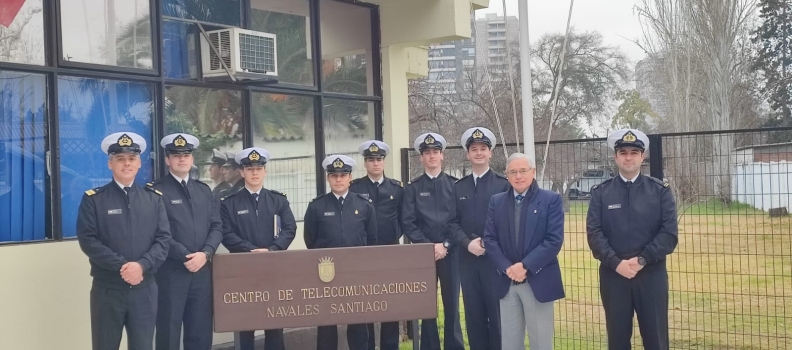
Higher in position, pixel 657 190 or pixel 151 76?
pixel 151 76

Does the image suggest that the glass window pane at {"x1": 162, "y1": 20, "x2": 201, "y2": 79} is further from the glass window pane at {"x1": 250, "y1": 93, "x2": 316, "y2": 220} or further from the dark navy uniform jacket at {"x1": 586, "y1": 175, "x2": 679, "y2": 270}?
the dark navy uniform jacket at {"x1": 586, "y1": 175, "x2": 679, "y2": 270}

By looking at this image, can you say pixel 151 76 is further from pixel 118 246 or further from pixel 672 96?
pixel 672 96

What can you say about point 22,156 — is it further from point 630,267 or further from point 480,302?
point 630,267

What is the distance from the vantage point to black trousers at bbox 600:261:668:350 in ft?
19.4

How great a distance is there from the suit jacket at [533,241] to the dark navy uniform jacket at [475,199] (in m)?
0.66

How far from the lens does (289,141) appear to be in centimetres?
817

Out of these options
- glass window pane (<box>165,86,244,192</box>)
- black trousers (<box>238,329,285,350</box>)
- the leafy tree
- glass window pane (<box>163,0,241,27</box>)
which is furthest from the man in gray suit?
the leafy tree

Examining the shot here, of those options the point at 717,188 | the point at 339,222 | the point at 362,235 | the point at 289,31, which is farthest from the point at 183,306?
the point at 717,188

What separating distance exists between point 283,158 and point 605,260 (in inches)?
134

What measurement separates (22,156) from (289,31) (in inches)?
118

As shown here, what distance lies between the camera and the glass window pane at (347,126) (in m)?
8.62

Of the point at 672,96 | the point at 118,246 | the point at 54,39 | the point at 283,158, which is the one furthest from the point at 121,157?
the point at 672,96

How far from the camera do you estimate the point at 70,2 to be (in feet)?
20.8

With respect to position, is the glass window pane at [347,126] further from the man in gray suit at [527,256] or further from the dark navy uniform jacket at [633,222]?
the dark navy uniform jacket at [633,222]
